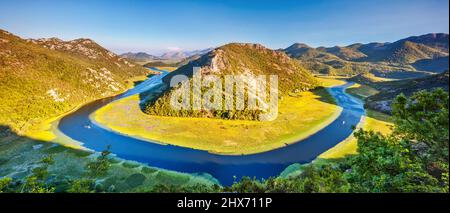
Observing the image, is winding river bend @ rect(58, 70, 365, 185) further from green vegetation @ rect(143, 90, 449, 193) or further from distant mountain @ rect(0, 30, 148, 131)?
green vegetation @ rect(143, 90, 449, 193)

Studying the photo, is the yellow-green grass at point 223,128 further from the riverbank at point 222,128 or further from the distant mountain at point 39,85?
the distant mountain at point 39,85

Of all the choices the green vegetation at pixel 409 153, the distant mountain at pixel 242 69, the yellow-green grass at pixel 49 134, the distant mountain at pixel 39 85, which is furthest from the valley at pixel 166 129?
the green vegetation at pixel 409 153

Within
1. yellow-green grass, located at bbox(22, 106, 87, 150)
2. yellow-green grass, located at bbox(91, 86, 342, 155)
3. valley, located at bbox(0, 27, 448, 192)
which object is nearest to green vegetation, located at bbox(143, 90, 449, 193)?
valley, located at bbox(0, 27, 448, 192)

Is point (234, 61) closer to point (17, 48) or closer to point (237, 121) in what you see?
point (237, 121)

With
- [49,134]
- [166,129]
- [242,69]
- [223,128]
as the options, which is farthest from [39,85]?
[242,69]

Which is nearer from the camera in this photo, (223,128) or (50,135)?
(50,135)

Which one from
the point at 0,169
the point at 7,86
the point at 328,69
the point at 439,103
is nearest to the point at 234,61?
the point at 7,86

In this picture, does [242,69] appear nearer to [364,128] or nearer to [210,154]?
[364,128]
